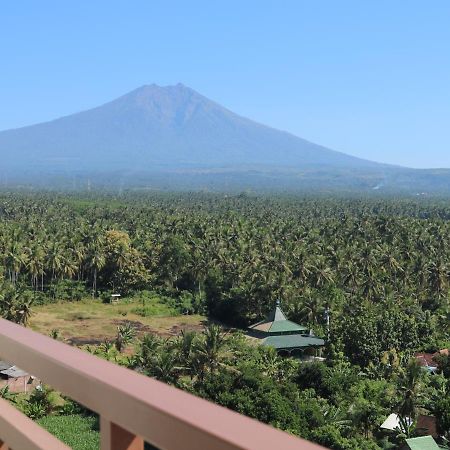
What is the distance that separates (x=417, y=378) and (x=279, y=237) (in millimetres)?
31915

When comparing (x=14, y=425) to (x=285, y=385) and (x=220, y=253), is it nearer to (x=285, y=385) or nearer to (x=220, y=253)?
(x=285, y=385)

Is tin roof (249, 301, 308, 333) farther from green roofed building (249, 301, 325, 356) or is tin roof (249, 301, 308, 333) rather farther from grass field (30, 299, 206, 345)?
grass field (30, 299, 206, 345)

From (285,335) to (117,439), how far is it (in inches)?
1142

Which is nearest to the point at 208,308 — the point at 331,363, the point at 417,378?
the point at 331,363

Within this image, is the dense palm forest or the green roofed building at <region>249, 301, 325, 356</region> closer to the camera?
the dense palm forest

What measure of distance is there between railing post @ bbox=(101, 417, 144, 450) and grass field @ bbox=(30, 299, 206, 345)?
30709 mm

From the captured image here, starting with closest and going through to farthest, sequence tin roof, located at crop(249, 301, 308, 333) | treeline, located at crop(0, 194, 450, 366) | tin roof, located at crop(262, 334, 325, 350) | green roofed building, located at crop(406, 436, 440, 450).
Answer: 1. green roofed building, located at crop(406, 436, 440, 450)
2. tin roof, located at crop(262, 334, 325, 350)
3. tin roof, located at crop(249, 301, 308, 333)
4. treeline, located at crop(0, 194, 450, 366)

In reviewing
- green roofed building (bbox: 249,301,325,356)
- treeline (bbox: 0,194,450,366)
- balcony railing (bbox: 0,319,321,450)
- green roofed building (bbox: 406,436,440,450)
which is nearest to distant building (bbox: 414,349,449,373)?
treeline (bbox: 0,194,450,366)

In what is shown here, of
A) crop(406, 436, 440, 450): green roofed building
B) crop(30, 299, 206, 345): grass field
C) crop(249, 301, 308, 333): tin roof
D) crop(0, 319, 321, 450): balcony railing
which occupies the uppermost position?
crop(0, 319, 321, 450): balcony railing

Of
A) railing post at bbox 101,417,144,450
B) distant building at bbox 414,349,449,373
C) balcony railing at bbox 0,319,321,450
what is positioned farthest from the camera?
distant building at bbox 414,349,449,373

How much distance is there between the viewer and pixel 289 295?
35.3 meters

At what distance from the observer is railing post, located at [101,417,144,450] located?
1133mm

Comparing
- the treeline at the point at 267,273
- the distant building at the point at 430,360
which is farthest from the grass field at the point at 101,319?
the distant building at the point at 430,360

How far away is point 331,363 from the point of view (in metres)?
25.6
